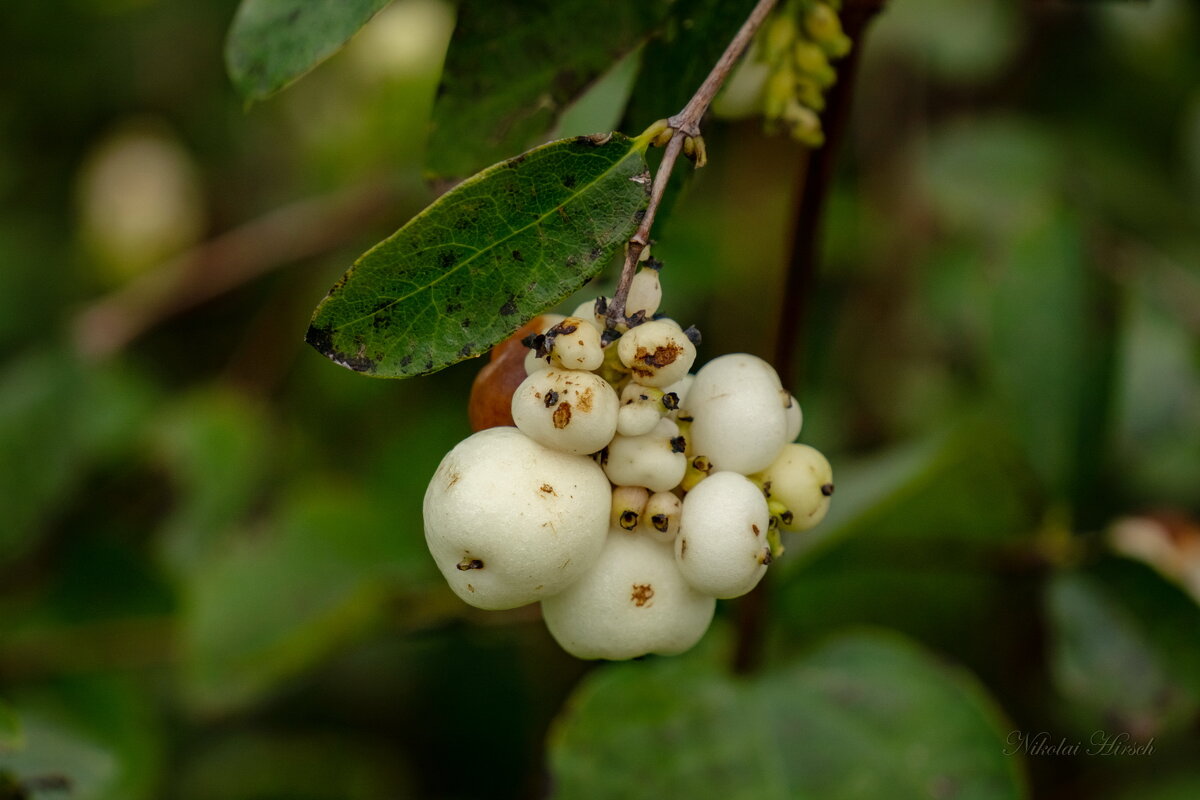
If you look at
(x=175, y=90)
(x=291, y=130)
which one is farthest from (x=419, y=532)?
(x=175, y=90)

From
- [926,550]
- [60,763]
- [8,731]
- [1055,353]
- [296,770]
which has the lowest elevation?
[296,770]

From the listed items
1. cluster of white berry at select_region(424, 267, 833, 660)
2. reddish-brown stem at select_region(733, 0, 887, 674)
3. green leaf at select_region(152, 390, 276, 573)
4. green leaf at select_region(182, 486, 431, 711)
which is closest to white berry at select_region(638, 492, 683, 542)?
cluster of white berry at select_region(424, 267, 833, 660)

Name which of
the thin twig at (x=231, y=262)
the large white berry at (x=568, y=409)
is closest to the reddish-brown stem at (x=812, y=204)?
the large white berry at (x=568, y=409)

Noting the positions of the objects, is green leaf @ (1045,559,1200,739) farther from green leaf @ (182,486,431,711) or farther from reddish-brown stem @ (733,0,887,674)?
green leaf @ (182,486,431,711)

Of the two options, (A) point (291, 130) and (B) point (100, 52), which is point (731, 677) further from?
(B) point (100, 52)

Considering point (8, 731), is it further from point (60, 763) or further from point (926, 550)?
point (926, 550)

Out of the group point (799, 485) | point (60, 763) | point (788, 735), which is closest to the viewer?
point (799, 485)

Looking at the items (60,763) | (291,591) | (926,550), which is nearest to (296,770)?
(291,591)

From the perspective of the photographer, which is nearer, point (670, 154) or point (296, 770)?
point (670, 154)
